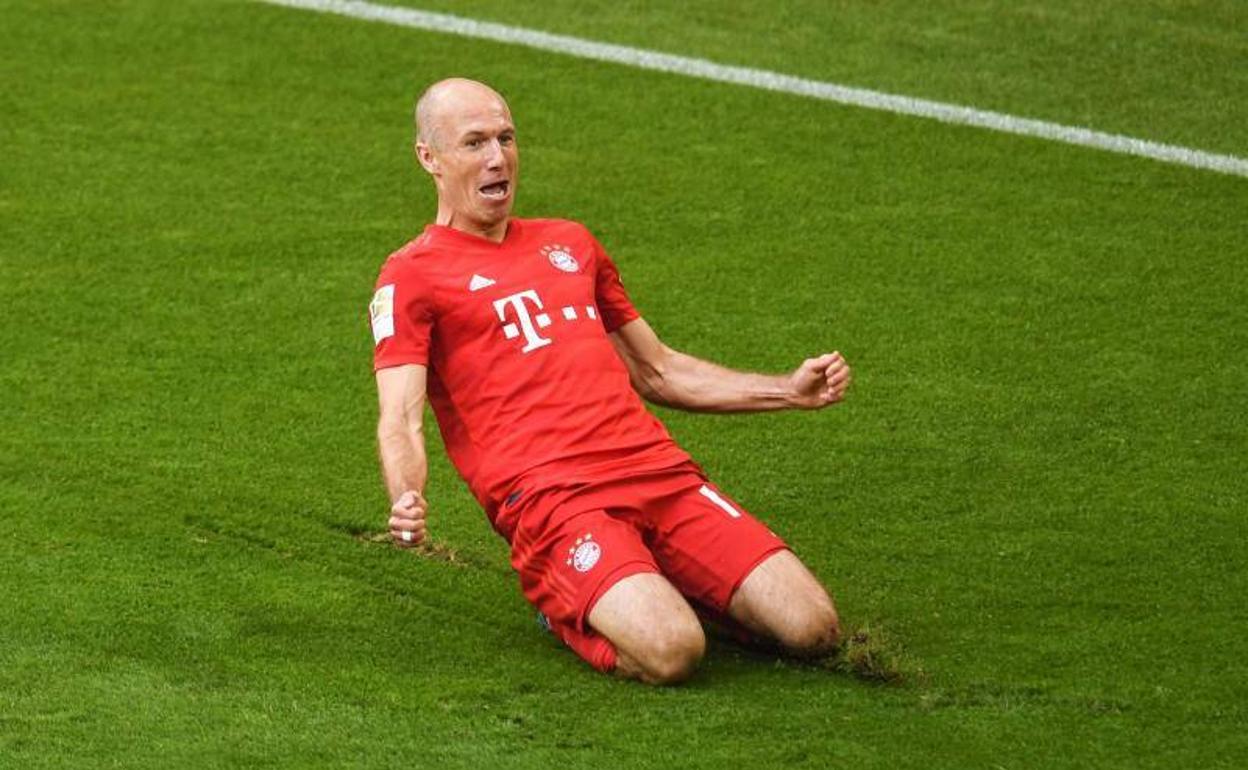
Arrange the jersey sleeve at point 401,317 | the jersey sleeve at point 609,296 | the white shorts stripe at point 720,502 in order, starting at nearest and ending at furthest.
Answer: the jersey sleeve at point 401,317 < the white shorts stripe at point 720,502 < the jersey sleeve at point 609,296

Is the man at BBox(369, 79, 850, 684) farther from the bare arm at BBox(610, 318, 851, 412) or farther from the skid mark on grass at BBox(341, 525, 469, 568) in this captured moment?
the skid mark on grass at BBox(341, 525, 469, 568)

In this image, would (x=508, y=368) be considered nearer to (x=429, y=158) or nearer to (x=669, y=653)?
(x=429, y=158)

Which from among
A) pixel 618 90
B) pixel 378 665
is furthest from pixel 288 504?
pixel 618 90

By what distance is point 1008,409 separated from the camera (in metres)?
8.66

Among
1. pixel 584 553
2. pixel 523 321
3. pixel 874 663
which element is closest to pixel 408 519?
pixel 584 553

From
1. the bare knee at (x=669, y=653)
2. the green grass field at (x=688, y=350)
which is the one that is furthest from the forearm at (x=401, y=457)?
the bare knee at (x=669, y=653)

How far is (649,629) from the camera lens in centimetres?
650

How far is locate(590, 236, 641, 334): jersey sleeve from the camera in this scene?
7316 millimetres

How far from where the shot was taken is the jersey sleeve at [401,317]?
6801 mm

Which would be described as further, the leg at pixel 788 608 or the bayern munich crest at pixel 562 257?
the bayern munich crest at pixel 562 257

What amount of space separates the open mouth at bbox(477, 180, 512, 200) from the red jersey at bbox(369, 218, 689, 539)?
0.50ft

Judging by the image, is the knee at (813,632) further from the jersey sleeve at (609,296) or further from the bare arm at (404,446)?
the jersey sleeve at (609,296)

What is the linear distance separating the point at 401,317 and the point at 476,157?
521 millimetres

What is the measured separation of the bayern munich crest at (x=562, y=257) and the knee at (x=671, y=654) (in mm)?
1193
